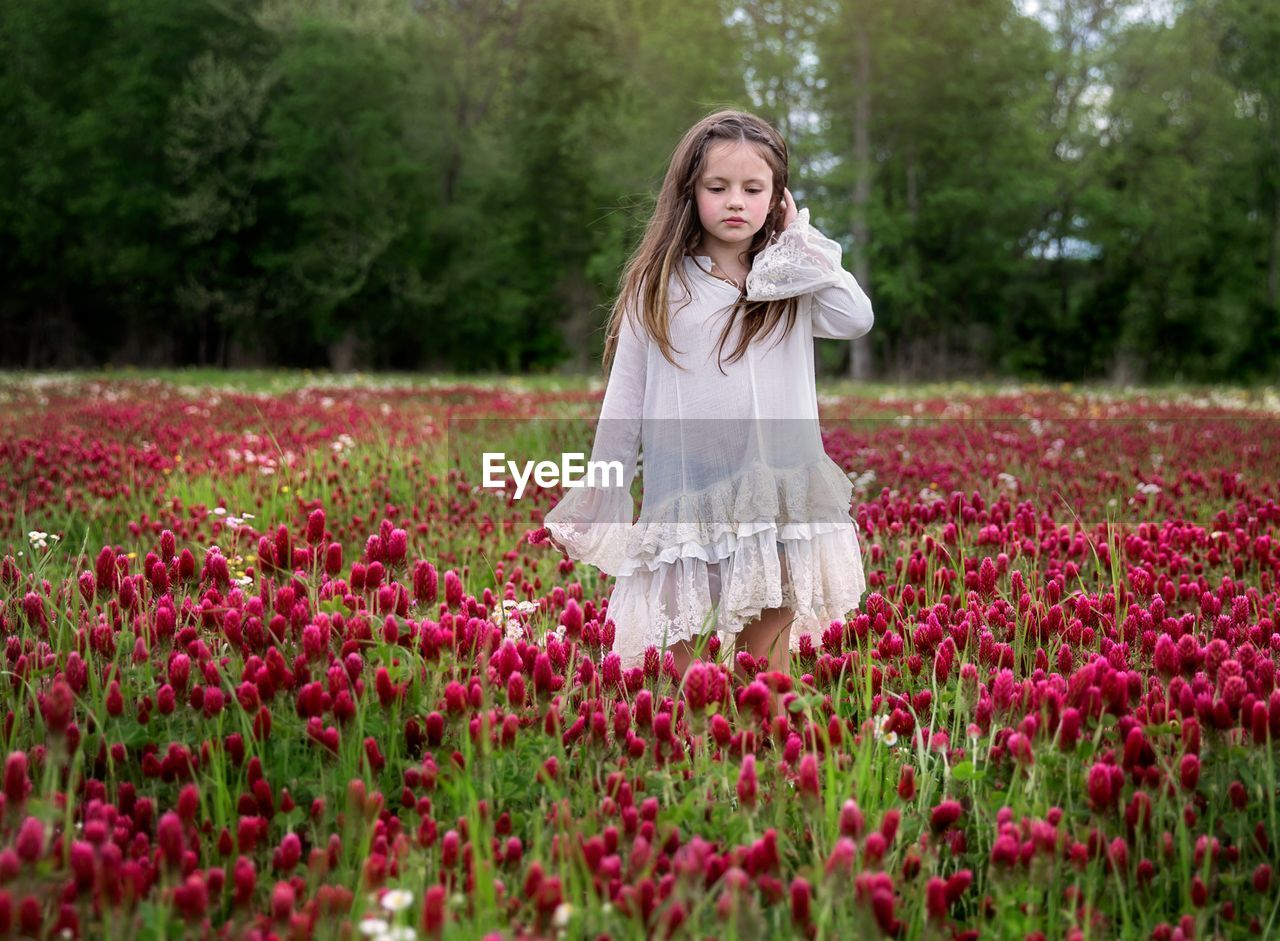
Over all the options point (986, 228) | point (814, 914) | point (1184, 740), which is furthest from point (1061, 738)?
point (986, 228)

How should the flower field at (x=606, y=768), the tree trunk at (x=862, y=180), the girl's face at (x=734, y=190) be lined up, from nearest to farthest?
the flower field at (x=606, y=768) < the girl's face at (x=734, y=190) < the tree trunk at (x=862, y=180)

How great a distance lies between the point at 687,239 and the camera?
13.0 ft

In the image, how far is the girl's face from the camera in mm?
3732

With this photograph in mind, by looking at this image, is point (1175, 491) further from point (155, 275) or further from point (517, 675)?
point (155, 275)

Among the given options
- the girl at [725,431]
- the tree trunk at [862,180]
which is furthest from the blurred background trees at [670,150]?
the girl at [725,431]

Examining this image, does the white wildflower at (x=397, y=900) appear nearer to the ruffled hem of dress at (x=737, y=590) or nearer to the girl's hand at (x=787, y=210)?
the ruffled hem of dress at (x=737, y=590)

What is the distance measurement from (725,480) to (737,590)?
→ 379mm

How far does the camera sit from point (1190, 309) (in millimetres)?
36312

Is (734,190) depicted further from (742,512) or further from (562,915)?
(562,915)

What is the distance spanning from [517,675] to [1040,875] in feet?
4.13

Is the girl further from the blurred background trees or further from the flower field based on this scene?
the blurred background trees

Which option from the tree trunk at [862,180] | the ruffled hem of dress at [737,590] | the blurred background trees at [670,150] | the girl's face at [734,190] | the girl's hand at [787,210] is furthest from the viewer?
the blurred background trees at [670,150]

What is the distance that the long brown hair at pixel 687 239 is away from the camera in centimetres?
377

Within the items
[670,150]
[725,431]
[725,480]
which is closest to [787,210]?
[725,431]
